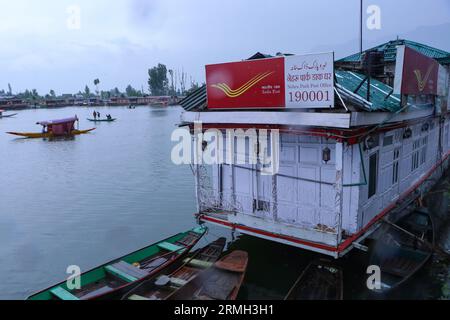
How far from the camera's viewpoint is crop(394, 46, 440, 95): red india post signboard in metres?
7.98

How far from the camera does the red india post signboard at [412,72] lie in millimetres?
7980

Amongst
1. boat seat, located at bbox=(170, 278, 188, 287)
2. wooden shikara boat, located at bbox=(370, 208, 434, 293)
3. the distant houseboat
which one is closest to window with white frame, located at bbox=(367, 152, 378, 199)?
wooden shikara boat, located at bbox=(370, 208, 434, 293)

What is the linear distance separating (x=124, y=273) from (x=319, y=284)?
4.89 meters

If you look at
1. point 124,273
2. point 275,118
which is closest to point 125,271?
point 124,273

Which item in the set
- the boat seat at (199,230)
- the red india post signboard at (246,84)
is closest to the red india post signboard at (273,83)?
the red india post signboard at (246,84)

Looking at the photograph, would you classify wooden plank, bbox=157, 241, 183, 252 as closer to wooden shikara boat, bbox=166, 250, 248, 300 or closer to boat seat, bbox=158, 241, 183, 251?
boat seat, bbox=158, 241, 183, 251

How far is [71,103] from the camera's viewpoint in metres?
146

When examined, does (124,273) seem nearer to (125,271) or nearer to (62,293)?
(125,271)

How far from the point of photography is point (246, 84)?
8445 mm

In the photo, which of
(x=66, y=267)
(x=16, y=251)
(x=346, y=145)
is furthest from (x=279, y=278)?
(x=16, y=251)

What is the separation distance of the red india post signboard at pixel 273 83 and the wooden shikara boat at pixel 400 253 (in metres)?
4.41

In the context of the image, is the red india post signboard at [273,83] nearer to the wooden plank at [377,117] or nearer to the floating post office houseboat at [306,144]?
the floating post office houseboat at [306,144]

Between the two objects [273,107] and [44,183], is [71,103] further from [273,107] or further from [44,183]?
[273,107]

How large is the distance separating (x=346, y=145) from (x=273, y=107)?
1825 millimetres
